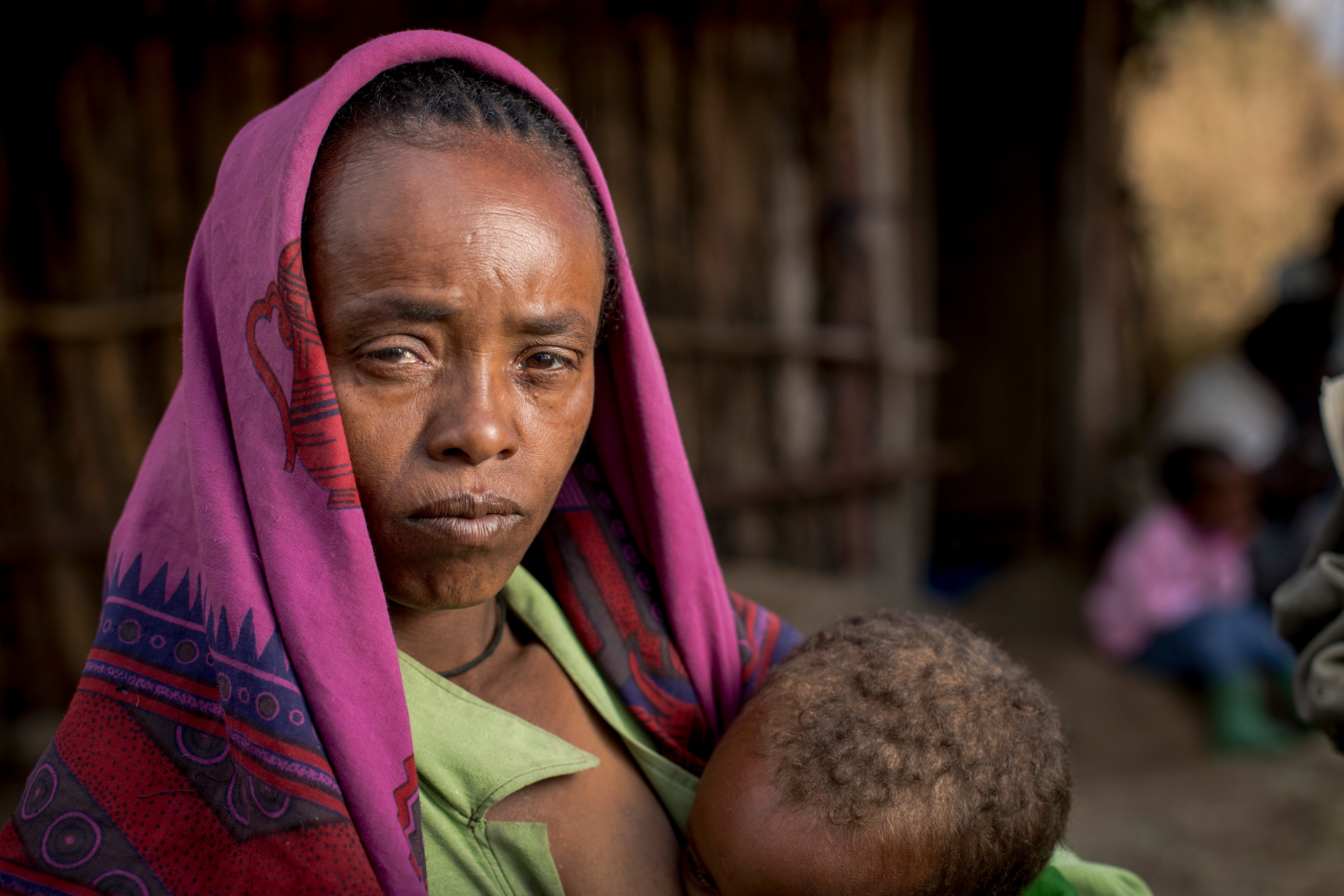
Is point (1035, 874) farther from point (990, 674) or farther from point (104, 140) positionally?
point (104, 140)

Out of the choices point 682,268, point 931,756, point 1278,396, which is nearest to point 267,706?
point 931,756

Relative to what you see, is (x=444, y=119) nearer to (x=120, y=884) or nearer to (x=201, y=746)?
(x=201, y=746)

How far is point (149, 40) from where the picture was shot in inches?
159

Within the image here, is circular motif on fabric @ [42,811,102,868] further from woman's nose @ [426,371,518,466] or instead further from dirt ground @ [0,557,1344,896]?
dirt ground @ [0,557,1344,896]

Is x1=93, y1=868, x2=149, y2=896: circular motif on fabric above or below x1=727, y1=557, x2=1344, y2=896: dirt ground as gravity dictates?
above

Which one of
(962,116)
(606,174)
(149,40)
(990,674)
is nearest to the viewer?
(990,674)

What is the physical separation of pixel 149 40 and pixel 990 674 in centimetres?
416

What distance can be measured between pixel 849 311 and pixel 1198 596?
2.34m

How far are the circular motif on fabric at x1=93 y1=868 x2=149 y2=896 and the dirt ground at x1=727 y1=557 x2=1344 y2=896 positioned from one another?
2924 millimetres

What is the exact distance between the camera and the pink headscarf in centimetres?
109

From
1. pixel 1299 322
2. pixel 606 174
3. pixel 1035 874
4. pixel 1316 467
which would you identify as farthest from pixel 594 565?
pixel 1299 322

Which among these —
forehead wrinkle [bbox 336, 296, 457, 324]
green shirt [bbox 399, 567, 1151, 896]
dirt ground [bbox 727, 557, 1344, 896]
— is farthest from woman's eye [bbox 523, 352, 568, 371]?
dirt ground [bbox 727, 557, 1344, 896]

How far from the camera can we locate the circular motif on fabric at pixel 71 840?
107 centimetres

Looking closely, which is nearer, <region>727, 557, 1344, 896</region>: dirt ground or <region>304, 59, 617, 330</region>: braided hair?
<region>304, 59, 617, 330</region>: braided hair
